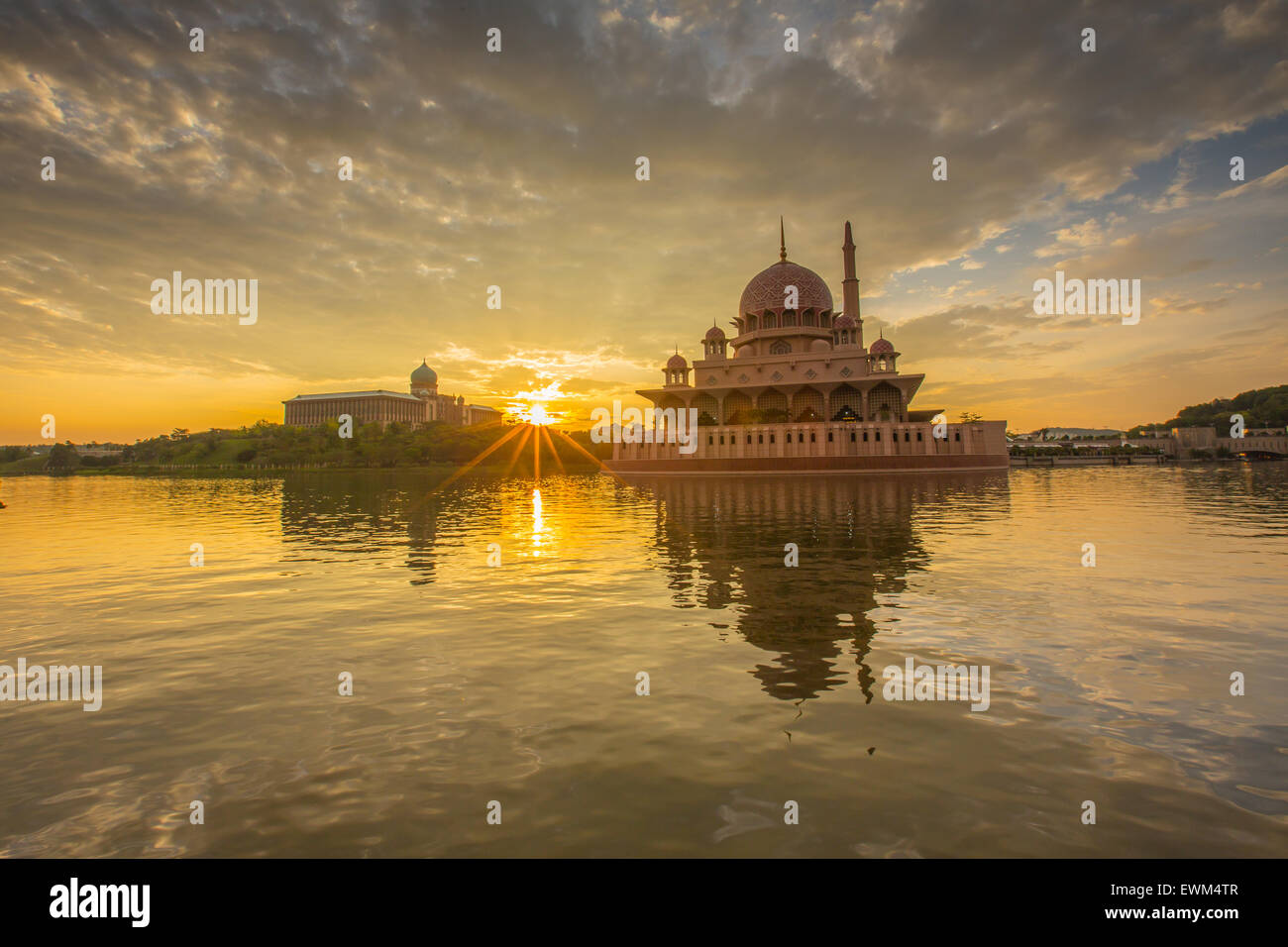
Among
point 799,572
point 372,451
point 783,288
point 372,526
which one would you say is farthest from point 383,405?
point 799,572

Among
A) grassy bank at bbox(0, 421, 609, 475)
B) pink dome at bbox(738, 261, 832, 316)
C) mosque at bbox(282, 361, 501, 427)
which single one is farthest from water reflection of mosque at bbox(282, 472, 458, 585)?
mosque at bbox(282, 361, 501, 427)

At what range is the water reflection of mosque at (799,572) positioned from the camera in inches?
303

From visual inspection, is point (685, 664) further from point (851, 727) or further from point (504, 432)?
point (504, 432)

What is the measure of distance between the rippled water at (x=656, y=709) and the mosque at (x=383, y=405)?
164 meters

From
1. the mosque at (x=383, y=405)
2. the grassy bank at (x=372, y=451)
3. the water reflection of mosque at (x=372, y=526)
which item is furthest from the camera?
the mosque at (x=383, y=405)

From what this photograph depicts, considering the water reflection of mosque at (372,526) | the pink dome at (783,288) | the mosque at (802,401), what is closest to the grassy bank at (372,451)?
the mosque at (802,401)

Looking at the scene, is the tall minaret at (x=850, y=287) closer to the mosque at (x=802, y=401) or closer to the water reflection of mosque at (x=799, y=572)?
the mosque at (x=802, y=401)

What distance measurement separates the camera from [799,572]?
13.0 m

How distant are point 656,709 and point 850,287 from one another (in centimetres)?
7444

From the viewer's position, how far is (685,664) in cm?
754

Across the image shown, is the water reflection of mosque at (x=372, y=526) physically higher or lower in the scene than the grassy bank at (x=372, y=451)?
lower

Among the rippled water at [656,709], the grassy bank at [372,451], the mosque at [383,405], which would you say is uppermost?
the mosque at [383,405]

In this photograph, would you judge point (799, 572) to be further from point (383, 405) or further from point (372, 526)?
point (383, 405)
